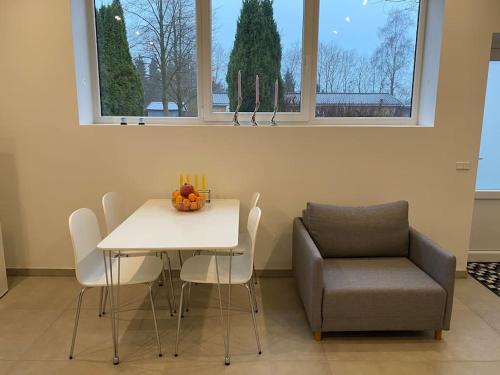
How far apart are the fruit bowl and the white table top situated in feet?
0.13

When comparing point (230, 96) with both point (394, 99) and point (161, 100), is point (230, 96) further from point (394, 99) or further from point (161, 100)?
point (394, 99)

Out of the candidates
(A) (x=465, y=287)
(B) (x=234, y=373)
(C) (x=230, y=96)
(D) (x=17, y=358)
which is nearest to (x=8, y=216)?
(D) (x=17, y=358)

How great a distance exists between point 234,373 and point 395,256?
153 centimetres

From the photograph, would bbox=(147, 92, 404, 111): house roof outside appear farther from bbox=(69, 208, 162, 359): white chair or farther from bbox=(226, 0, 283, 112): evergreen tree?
bbox=(69, 208, 162, 359): white chair

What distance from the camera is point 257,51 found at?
3459 mm

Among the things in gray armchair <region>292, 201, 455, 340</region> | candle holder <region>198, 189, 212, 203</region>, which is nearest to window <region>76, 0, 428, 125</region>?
candle holder <region>198, 189, 212, 203</region>

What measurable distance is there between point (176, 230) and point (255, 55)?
1.88 m

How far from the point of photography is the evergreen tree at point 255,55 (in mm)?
3400

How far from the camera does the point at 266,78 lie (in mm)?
3510

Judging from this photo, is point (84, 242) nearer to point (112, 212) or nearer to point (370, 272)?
point (112, 212)

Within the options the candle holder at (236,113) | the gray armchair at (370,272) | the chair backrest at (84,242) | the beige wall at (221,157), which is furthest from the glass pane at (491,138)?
the chair backrest at (84,242)

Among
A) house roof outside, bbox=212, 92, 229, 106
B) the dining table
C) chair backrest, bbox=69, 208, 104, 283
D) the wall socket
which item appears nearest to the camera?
the dining table

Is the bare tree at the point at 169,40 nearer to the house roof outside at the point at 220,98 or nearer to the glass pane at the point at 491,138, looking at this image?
the house roof outside at the point at 220,98

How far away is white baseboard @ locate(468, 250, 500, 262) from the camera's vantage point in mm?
3836
